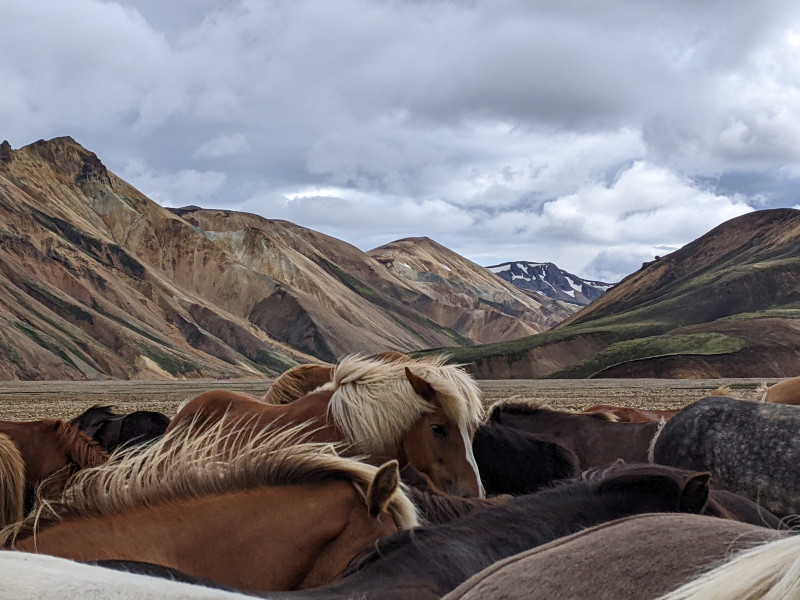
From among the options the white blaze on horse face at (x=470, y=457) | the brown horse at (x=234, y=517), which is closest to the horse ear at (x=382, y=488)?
the brown horse at (x=234, y=517)

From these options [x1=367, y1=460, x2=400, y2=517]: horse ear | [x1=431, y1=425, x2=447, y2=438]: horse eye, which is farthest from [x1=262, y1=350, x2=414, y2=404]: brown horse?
[x1=367, y1=460, x2=400, y2=517]: horse ear

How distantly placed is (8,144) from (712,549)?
357 ft

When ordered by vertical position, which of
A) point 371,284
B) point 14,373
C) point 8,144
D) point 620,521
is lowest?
point 620,521

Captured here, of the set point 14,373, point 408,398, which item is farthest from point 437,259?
point 408,398

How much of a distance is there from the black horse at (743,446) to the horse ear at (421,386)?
2.84 meters

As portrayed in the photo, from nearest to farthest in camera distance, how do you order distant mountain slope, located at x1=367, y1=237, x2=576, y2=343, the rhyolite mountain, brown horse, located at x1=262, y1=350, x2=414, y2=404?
brown horse, located at x1=262, y1=350, x2=414, y2=404, the rhyolite mountain, distant mountain slope, located at x1=367, y1=237, x2=576, y2=343

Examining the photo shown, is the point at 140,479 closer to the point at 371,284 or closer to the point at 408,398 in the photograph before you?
the point at 408,398

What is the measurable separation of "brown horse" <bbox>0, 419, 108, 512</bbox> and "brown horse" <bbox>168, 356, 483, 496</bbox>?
7.22ft

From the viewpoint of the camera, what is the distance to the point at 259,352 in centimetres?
9344

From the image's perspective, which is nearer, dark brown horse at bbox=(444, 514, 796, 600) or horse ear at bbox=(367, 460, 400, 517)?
dark brown horse at bbox=(444, 514, 796, 600)

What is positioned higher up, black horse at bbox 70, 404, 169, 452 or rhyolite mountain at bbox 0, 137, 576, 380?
rhyolite mountain at bbox 0, 137, 576, 380

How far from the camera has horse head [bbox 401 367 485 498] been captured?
5.01 m

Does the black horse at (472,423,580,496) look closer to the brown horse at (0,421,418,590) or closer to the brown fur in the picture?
the brown fur

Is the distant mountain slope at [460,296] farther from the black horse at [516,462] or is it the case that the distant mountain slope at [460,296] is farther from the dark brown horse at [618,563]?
the dark brown horse at [618,563]
